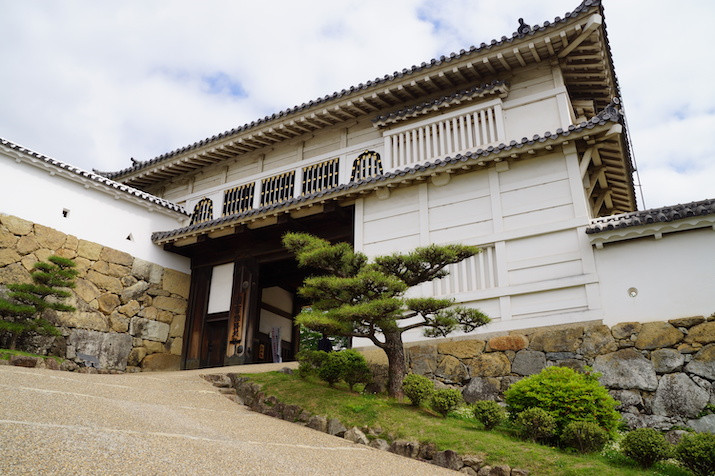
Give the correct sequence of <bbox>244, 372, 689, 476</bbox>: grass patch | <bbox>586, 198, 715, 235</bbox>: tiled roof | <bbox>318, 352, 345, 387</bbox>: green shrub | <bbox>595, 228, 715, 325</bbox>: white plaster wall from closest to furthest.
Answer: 1. <bbox>244, 372, 689, 476</bbox>: grass patch
2. <bbox>595, 228, 715, 325</bbox>: white plaster wall
3. <bbox>586, 198, 715, 235</bbox>: tiled roof
4. <bbox>318, 352, 345, 387</bbox>: green shrub

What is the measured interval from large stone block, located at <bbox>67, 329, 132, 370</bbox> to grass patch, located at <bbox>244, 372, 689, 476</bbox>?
5.58m

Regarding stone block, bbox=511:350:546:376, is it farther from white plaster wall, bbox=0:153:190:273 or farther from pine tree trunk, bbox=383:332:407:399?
white plaster wall, bbox=0:153:190:273

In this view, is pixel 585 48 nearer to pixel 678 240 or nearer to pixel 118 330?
pixel 678 240

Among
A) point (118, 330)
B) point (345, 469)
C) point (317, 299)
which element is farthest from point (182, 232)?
point (345, 469)

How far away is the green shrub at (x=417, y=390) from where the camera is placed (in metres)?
8.42

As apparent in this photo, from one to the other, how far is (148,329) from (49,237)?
3.48 metres

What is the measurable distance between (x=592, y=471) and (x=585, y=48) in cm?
941

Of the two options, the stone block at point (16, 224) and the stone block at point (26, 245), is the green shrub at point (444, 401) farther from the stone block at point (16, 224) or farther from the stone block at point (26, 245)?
the stone block at point (16, 224)

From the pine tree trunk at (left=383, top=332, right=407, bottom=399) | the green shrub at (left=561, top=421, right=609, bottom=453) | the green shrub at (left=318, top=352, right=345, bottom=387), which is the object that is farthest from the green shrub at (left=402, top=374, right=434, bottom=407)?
the green shrub at (left=561, top=421, right=609, bottom=453)

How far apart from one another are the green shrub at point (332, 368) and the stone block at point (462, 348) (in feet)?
6.96

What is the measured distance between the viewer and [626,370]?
867cm

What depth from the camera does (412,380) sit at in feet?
28.0

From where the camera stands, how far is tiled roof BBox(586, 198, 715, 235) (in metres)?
8.87

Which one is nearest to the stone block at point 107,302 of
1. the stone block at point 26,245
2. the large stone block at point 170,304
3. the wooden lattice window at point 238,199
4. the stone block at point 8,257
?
the large stone block at point 170,304
